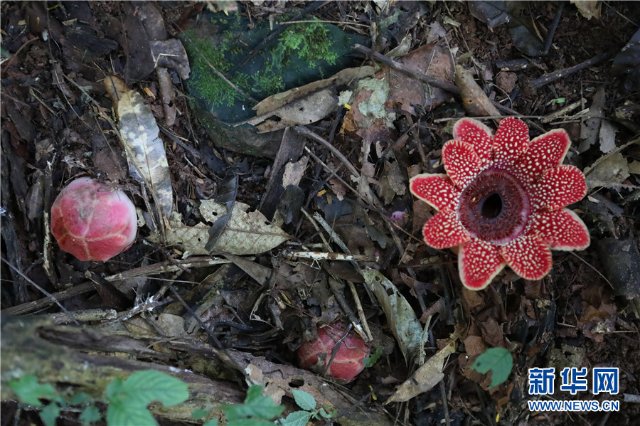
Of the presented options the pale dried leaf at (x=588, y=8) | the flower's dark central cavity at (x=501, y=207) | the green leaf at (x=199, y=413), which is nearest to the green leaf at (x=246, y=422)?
the green leaf at (x=199, y=413)

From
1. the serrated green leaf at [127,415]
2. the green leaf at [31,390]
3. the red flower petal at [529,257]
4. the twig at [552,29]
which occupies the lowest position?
the red flower petal at [529,257]

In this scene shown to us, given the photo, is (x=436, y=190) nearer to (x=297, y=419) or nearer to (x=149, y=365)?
(x=297, y=419)

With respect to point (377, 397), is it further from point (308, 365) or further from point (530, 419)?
point (530, 419)

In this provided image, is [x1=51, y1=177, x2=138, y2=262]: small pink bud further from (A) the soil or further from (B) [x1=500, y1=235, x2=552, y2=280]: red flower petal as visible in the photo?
(B) [x1=500, y1=235, x2=552, y2=280]: red flower petal

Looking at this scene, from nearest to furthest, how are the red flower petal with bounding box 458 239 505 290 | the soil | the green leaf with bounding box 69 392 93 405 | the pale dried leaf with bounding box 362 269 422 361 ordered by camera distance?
the green leaf with bounding box 69 392 93 405, the red flower petal with bounding box 458 239 505 290, the soil, the pale dried leaf with bounding box 362 269 422 361

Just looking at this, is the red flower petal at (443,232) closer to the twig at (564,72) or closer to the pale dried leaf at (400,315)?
the pale dried leaf at (400,315)

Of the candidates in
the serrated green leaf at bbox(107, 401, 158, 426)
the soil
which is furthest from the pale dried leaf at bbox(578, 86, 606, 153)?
the serrated green leaf at bbox(107, 401, 158, 426)
